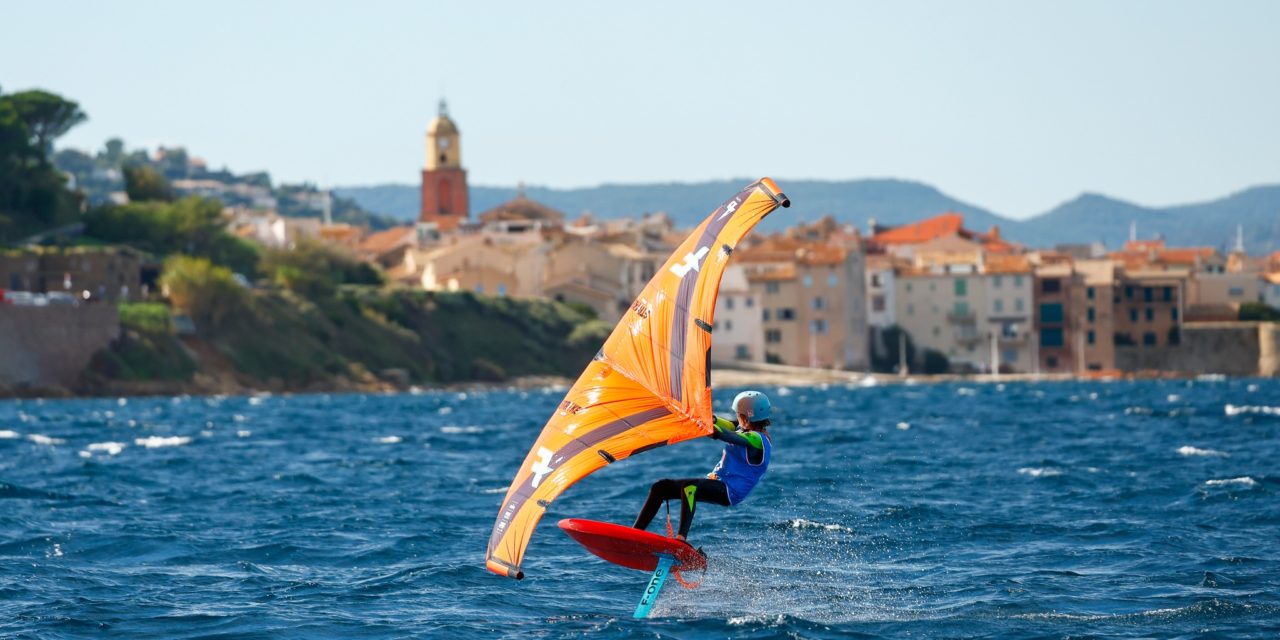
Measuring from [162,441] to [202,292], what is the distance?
5225cm

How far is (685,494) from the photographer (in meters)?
17.7

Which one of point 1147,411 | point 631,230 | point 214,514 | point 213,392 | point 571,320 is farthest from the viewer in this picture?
point 631,230

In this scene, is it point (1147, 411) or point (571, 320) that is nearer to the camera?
point (1147, 411)

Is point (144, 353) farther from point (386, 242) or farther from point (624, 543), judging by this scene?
point (624, 543)

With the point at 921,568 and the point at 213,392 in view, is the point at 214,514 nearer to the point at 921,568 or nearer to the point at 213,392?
the point at 921,568

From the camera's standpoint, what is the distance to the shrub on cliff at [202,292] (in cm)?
9550

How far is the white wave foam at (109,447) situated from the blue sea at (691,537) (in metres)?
0.10

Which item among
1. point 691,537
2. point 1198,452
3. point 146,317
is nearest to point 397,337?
point 146,317

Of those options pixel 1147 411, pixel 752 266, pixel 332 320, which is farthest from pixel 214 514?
pixel 752 266

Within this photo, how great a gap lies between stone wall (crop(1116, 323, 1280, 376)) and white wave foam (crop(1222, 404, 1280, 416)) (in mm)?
65328

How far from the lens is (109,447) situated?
42.2m

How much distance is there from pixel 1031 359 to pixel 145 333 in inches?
2392

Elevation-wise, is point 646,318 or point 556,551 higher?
point 646,318

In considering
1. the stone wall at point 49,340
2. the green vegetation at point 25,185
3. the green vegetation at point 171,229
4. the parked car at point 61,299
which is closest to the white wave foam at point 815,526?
the stone wall at point 49,340
